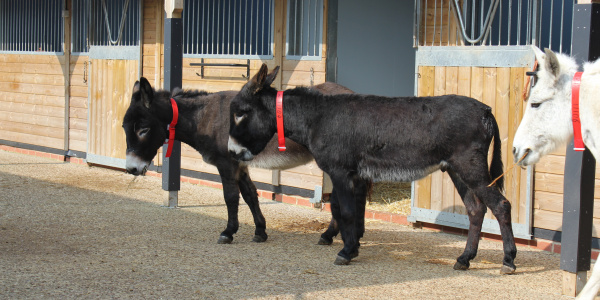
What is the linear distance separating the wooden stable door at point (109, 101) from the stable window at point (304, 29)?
3201 mm

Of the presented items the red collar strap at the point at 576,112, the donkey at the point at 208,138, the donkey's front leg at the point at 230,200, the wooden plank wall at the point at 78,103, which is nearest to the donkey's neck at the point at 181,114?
the donkey at the point at 208,138

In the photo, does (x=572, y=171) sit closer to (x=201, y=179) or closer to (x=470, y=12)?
(x=470, y=12)

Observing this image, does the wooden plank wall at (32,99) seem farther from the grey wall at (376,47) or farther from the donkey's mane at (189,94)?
the donkey's mane at (189,94)

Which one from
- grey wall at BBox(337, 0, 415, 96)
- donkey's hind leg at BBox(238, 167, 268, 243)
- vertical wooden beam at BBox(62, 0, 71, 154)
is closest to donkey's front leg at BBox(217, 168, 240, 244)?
donkey's hind leg at BBox(238, 167, 268, 243)

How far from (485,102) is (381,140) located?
1869mm

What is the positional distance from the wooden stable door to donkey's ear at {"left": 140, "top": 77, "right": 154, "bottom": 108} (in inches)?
173

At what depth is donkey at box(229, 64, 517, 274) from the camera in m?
6.02

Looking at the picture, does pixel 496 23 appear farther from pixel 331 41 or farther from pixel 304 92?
pixel 304 92

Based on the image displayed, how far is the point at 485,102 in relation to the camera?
300 inches

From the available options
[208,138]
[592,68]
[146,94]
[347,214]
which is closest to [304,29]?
[208,138]

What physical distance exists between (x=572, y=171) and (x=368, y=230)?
3.06m

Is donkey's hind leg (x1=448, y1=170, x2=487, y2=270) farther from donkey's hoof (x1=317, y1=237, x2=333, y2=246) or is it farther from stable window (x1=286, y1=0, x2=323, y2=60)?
stable window (x1=286, y1=0, x2=323, y2=60)

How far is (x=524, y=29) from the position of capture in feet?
26.5

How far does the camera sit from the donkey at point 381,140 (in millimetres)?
6023
